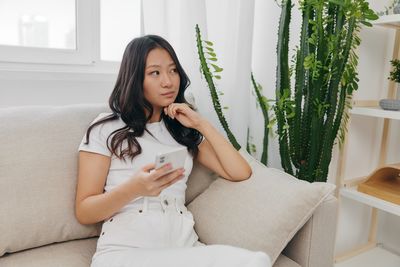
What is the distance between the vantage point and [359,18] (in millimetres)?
1527

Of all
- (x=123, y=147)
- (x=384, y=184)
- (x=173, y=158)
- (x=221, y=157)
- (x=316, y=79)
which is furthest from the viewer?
(x=384, y=184)

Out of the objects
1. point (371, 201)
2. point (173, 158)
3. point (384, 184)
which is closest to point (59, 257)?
point (173, 158)

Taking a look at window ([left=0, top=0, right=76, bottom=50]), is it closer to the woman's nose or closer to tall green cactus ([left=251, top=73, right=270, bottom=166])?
the woman's nose

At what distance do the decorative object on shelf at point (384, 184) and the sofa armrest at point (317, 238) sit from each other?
29.3 inches

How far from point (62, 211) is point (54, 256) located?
0.13 m

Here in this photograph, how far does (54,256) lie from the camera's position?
45.0 inches

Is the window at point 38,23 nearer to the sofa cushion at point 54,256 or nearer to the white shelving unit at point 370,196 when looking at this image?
the sofa cushion at point 54,256

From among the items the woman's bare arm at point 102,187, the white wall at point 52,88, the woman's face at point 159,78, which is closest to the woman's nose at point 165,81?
the woman's face at point 159,78

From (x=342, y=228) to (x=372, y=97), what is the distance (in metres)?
0.74

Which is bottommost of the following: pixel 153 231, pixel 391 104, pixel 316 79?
pixel 153 231

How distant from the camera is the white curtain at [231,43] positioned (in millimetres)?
1609

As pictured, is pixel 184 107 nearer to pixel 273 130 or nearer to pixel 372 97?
pixel 273 130

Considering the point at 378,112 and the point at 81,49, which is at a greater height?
the point at 81,49

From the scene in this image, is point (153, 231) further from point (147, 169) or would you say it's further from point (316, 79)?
point (316, 79)
